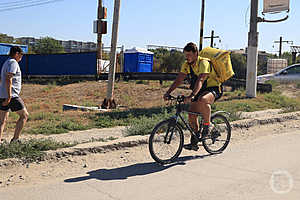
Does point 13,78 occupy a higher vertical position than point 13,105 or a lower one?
higher

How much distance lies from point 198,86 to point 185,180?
1.48 metres

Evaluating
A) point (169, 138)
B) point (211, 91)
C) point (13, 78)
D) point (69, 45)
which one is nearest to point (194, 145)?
point (169, 138)

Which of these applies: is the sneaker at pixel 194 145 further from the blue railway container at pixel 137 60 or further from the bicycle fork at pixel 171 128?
the blue railway container at pixel 137 60

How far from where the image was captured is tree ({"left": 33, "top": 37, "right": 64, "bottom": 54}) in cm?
6540

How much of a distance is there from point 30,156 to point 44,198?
145cm

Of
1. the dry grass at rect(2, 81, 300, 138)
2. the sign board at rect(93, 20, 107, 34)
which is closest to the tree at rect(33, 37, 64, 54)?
the dry grass at rect(2, 81, 300, 138)

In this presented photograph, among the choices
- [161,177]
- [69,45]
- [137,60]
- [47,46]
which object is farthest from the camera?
[69,45]

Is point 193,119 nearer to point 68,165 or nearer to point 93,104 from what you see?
point 68,165

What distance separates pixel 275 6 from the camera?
13.8 metres

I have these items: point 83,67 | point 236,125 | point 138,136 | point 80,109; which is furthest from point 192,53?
point 83,67

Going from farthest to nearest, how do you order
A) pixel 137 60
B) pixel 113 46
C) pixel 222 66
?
1. pixel 137 60
2. pixel 113 46
3. pixel 222 66

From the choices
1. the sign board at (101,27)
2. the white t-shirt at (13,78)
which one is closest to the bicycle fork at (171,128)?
the white t-shirt at (13,78)

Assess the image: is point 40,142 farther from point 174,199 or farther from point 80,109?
point 80,109

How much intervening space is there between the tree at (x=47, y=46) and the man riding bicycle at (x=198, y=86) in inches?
2407
